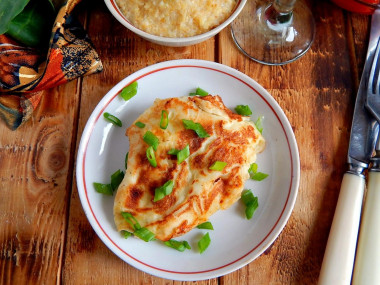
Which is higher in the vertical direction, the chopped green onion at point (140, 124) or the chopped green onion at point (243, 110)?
the chopped green onion at point (243, 110)

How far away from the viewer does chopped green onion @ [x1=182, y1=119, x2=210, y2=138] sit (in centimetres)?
185

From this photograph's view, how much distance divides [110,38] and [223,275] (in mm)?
1316

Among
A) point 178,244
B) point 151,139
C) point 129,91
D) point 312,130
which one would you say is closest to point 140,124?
point 151,139

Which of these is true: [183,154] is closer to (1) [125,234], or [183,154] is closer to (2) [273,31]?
(1) [125,234]

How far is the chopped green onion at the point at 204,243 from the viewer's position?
190 cm

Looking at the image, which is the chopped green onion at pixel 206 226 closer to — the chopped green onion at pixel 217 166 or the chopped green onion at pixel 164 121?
the chopped green onion at pixel 217 166

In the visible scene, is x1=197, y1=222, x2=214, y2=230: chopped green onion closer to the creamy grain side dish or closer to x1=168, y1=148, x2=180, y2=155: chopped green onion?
x1=168, y1=148, x2=180, y2=155: chopped green onion

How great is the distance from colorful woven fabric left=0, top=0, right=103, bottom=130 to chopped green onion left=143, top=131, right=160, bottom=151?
56 centimetres

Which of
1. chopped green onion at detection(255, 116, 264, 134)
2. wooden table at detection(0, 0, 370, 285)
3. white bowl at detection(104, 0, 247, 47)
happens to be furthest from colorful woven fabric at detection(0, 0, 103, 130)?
chopped green onion at detection(255, 116, 264, 134)

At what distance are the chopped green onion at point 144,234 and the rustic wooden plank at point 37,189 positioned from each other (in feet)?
1.45

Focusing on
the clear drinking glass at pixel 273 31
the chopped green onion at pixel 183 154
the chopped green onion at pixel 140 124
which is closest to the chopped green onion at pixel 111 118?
the chopped green onion at pixel 140 124

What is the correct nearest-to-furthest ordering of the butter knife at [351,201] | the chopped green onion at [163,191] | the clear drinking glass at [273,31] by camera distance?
the chopped green onion at [163,191], the butter knife at [351,201], the clear drinking glass at [273,31]

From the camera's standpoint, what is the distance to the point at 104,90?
2.23 m

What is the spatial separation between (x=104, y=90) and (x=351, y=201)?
1299 millimetres
